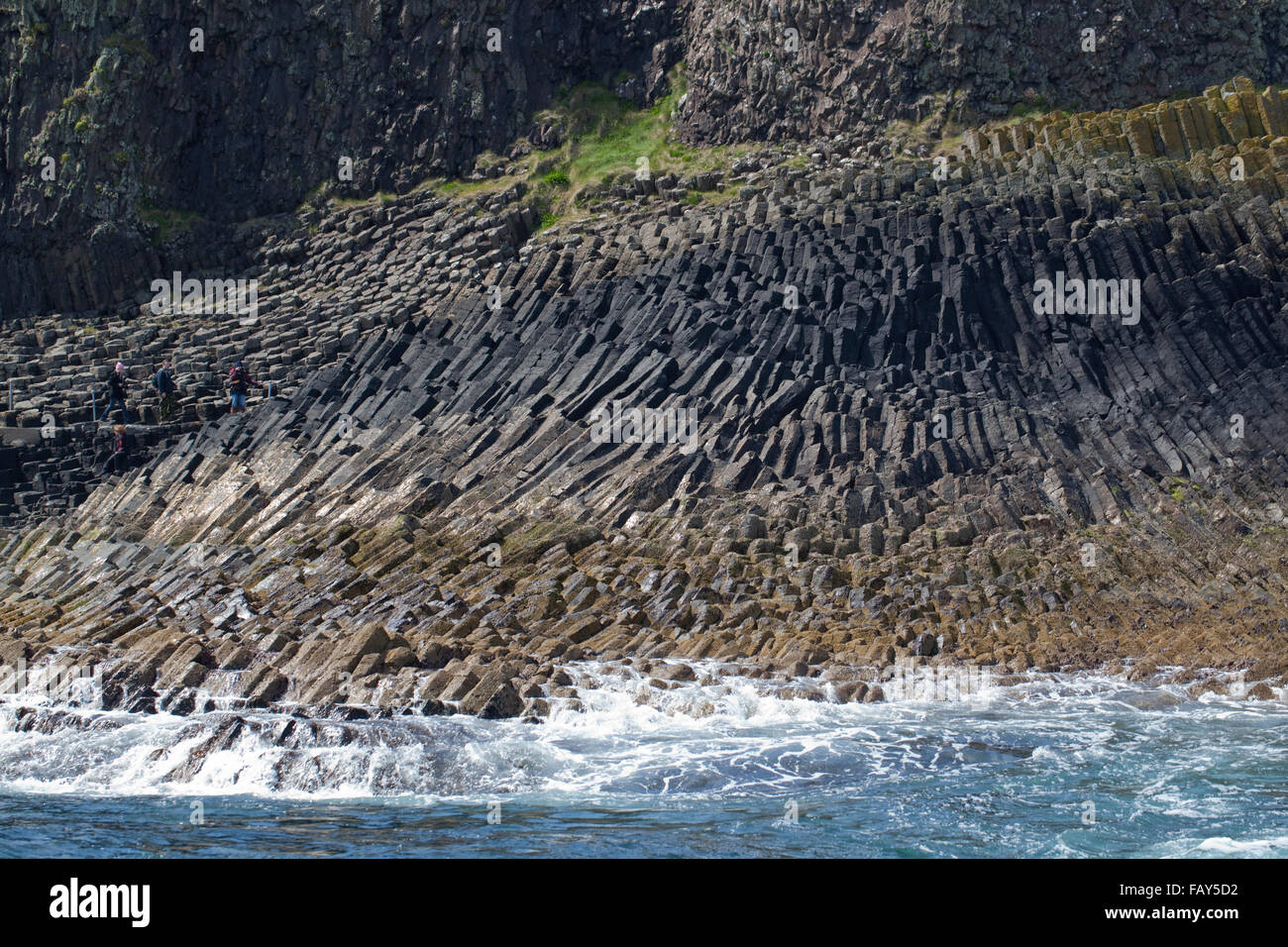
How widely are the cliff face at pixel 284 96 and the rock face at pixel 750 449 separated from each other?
430cm

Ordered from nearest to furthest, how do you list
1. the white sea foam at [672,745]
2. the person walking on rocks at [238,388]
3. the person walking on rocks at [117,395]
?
the white sea foam at [672,745]
the person walking on rocks at [238,388]
the person walking on rocks at [117,395]

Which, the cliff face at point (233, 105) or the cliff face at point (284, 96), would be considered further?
the cliff face at point (233, 105)

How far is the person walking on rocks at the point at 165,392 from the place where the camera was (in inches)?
1195

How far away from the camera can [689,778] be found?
15.2 meters

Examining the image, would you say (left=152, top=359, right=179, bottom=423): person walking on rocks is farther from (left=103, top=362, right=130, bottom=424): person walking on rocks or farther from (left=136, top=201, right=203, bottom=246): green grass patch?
(left=136, top=201, right=203, bottom=246): green grass patch

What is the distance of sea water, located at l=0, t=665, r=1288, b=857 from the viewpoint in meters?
13.0

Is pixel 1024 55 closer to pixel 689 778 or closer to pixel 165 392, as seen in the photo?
pixel 165 392

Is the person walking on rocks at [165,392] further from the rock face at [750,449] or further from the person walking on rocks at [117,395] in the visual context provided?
the person walking on rocks at [117,395]

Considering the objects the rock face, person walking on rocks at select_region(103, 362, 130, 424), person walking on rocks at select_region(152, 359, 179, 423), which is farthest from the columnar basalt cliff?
person walking on rocks at select_region(103, 362, 130, 424)

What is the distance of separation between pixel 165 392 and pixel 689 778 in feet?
64.6

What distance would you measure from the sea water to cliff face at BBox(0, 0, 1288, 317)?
2188 cm

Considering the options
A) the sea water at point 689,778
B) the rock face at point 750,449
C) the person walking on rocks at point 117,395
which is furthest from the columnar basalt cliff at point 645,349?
the sea water at point 689,778

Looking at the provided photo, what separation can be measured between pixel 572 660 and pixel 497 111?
23.6 metres

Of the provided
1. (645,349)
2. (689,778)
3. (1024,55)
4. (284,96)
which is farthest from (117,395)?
(1024,55)
